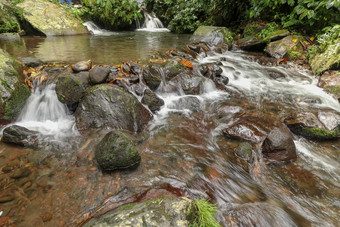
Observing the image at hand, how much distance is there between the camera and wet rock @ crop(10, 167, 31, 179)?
2.67 meters

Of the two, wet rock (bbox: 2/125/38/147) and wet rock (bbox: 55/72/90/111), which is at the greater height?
wet rock (bbox: 55/72/90/111)

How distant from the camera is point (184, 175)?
115 inches

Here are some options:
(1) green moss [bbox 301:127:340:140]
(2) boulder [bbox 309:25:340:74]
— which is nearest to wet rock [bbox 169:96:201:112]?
(1) green moss [bbox 301:127:340:140]

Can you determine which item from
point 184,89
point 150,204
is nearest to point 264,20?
point 184,89

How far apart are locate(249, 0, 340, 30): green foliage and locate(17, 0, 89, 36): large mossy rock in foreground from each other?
10.5m

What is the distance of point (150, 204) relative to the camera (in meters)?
1.86

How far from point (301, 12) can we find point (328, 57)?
2.58 metres

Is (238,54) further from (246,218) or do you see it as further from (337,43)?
(246,218)

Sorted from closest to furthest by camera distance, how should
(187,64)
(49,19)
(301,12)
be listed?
(187,64), (301,12), (49,19)

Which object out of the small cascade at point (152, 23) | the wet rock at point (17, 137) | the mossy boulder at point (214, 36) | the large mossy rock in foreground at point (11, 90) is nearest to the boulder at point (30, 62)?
the large mossy rock in foreground at point (11, 90)

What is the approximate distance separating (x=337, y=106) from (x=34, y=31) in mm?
13791

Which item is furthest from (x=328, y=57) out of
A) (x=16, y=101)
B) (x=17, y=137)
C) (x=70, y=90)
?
(x=16, y=101)

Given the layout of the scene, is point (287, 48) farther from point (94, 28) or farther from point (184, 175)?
point (94, 28)

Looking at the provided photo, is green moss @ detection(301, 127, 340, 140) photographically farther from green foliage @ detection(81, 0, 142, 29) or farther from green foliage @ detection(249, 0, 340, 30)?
green foliage @ detection(81, 0, 142, 29)
